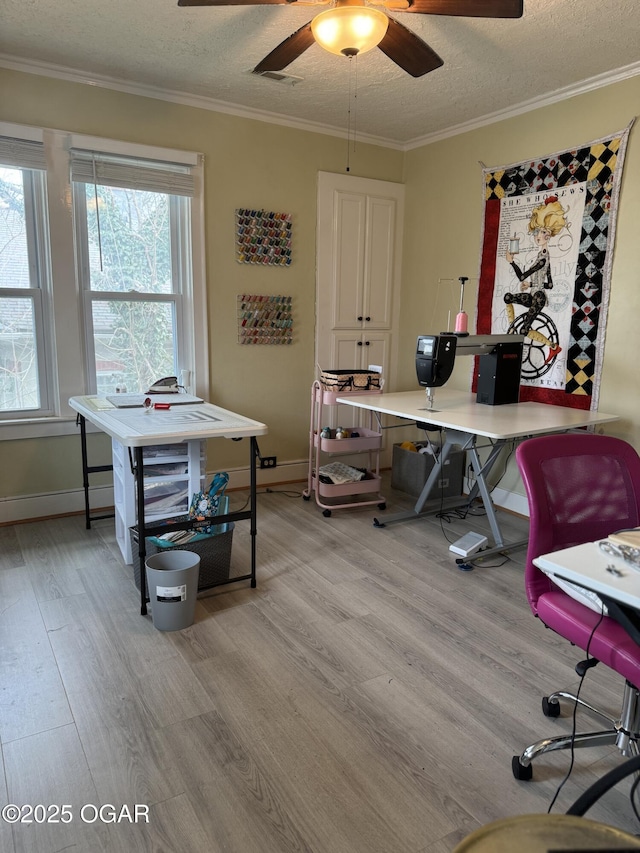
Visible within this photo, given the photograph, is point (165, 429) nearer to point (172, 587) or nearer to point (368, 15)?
point (172, 587)

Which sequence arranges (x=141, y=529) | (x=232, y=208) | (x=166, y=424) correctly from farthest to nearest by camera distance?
(x=232, y=208), (x=166, y=424), (x=141, y=529)

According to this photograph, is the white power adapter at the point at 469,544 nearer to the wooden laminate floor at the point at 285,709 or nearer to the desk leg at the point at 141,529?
the wooden laminate floor at the point at 285,709

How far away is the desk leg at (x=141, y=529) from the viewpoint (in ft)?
7.50

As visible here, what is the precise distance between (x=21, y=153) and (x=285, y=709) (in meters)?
3.15

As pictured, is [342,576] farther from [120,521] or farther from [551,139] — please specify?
[551,139]

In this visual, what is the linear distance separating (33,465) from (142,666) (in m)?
1.86

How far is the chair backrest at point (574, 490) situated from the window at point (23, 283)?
2.93 m

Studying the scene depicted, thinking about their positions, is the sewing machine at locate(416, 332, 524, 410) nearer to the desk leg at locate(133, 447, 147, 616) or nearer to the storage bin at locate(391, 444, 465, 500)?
the storage bin at locate(391, 444, 465, 500)

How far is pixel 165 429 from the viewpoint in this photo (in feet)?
7.85

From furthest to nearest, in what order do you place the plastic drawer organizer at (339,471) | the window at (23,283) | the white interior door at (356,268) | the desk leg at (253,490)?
the white interior door at (356,268) < the plastic drawer organizer at (339,471) < the window at (23,283) < the desk leg at (253,490)

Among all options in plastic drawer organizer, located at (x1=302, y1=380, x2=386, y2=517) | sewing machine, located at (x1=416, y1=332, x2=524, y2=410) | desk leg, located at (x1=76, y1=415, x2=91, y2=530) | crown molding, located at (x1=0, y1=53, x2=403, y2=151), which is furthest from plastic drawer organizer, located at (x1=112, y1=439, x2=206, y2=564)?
crown molding, located at (x1=0, y1=53, x2=403, y2=151)

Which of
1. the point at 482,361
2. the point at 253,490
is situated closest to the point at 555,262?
the point at 482,361

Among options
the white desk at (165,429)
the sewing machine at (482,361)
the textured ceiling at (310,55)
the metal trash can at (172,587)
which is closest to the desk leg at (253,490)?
the white desk at (165,429)

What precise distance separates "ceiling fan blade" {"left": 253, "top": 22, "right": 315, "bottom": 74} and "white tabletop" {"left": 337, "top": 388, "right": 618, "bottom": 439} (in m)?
1.70
